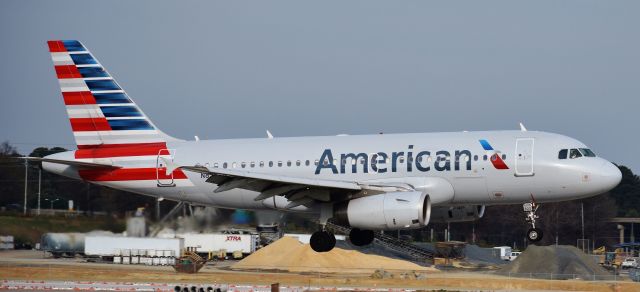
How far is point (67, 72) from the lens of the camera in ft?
169

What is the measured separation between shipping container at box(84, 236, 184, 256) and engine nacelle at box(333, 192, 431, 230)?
55.7 feet

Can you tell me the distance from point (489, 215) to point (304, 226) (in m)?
43.7

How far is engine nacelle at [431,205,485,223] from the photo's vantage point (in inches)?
1847

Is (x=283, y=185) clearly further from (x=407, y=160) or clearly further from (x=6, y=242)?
(x=6, y=242)

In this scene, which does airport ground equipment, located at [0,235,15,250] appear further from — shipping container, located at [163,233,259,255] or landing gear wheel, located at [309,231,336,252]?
landing gear wheel, located at [309,231,336,252]

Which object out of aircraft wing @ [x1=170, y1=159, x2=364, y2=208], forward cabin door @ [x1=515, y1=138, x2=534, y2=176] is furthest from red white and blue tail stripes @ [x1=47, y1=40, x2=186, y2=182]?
forward cabin door @ [x1=515, y1=138, x2=534, y2=176]

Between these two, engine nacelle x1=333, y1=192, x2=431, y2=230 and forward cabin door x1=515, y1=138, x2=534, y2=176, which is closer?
engine nacelle x1=333, y1=192, x2=431, y2=230

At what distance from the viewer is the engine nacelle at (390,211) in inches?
1642

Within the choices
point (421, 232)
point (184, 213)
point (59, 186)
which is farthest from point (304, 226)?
point (421, 232)

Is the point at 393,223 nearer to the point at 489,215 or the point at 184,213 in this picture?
the point at 184,213

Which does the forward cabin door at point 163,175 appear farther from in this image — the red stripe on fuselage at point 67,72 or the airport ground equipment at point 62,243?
the airport ground equipment at point 62,243

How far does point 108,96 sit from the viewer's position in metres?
51.0

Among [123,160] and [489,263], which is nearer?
[123,160]

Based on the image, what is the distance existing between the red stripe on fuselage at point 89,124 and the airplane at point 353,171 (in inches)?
2.2
